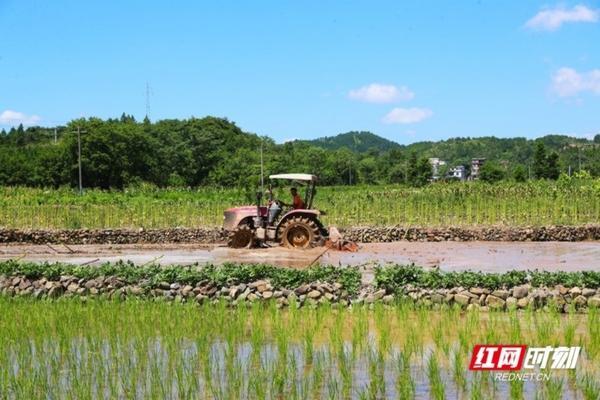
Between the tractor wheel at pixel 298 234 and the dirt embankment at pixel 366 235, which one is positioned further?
the dirt embankment at pixel 366 235

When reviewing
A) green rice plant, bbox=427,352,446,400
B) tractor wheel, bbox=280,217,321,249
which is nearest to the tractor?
tractor wheel, bbox=280,217,321,249

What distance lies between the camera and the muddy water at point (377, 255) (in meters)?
14.3

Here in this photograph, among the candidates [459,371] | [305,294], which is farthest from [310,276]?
[459,371]

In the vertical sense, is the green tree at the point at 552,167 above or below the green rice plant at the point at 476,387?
above

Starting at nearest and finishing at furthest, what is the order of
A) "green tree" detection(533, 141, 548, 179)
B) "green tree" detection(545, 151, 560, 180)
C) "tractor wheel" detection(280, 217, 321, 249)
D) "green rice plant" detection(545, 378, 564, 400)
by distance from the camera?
"green rice plant" detection(545, 378, 564, 400)
"tractor wheel" detection(280, 217, 321, 249)
"green tree" detection(545, 151, 560, 180)
"green tree" detection(533, 141, 548, 179)

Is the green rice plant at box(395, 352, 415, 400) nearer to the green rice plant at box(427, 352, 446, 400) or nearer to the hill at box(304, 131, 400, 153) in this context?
the green rice plant at box(427, 352, 446, 400)

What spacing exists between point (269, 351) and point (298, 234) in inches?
365

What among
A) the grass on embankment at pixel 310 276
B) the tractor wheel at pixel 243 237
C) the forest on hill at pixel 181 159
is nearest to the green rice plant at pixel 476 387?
the grass on embankment at pixel 310 276

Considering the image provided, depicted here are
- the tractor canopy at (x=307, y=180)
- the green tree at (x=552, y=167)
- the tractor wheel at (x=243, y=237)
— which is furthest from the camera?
the green tree at (x=552, y=167)

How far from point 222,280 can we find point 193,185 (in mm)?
58491

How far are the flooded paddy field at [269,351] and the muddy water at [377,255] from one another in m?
4.73

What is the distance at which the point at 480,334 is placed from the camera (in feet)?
24.7

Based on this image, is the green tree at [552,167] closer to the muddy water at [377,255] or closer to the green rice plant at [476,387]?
the muddy water at [377,255]

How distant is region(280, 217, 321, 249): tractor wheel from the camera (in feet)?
53.7
